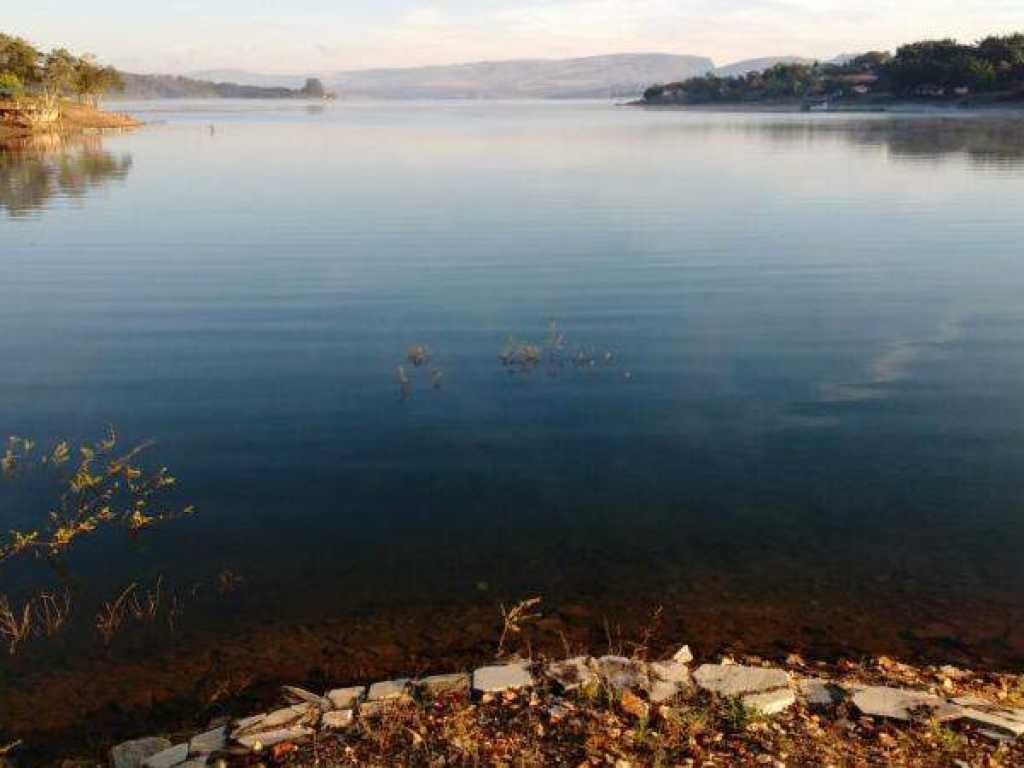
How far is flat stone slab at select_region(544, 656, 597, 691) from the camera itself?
7.91 metres

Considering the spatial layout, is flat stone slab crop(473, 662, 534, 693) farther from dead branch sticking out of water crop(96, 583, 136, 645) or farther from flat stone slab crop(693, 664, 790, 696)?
dead branch sticking out of water crop(96, 583, 136, 645)

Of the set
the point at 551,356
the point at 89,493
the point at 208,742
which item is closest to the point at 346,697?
the point at 208,742

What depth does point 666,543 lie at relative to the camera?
460 inches

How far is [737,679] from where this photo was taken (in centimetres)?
802

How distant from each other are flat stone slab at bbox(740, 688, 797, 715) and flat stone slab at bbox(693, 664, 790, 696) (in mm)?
86

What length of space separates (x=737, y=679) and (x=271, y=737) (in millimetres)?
3938

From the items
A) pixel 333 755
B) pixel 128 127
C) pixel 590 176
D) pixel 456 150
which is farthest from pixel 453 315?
pixel 128 127

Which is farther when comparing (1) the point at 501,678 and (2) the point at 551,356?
(2) the point at 551,356

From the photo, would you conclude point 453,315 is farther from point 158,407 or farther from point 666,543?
point 666,543

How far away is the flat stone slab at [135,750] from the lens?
24.4 ft

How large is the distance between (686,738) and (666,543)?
184 inches

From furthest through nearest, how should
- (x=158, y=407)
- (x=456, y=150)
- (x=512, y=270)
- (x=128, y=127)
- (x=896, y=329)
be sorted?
(x=128, y=127) < (x=456, y=150) < (x=512, y=270) < (x=896, y=329) < (x=158, y=407)

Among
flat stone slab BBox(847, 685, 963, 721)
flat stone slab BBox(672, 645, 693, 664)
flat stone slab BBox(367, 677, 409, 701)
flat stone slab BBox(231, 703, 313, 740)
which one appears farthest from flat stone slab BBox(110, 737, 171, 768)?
flat stone slab BBox(847, 685, 963, 721)

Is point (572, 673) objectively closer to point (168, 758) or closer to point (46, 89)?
point (168, 758)
